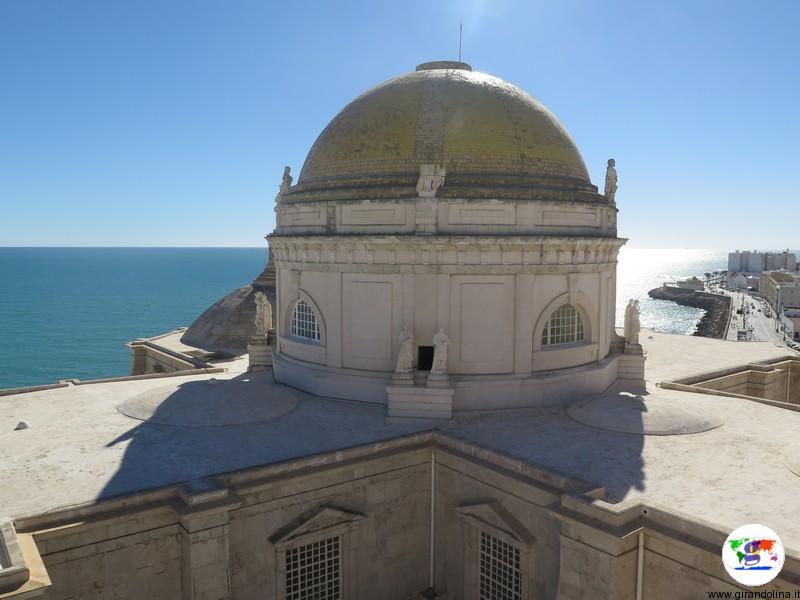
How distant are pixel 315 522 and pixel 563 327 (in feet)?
39.9

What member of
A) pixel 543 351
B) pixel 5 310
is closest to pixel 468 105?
pixel 543 351

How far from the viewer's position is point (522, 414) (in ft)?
70.3

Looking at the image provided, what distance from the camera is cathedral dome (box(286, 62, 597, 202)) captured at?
22.1 meters

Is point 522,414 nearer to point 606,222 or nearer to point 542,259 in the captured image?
point 542,259

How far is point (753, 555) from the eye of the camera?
1210 cm

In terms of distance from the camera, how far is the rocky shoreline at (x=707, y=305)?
Result: 94562mm

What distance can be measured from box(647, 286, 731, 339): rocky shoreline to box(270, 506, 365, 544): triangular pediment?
7555cm

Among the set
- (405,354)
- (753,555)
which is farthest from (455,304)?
(753,555)

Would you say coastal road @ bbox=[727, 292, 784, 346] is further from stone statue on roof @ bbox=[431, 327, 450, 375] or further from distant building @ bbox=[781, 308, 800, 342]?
stone statue on roof @ bbox=[431, 327, 450, 375]

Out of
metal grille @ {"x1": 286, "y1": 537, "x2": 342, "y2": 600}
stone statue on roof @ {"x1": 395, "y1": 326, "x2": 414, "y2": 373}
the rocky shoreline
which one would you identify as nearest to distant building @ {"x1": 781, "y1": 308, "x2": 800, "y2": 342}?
the rocky shoreline

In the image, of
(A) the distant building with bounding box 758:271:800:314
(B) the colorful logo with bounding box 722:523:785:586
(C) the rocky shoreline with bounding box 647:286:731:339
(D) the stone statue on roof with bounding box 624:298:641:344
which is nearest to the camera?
(B) the colorful logo with bounding box 722:523:785:586

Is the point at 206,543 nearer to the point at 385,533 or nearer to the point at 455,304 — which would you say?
the point at 385,533

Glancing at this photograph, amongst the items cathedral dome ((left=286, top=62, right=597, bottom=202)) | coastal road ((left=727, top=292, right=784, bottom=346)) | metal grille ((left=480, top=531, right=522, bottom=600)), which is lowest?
coastal road ((left=727, top=292, right=784, bottom=346))

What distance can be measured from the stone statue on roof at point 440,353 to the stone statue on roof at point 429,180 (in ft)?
15.5
